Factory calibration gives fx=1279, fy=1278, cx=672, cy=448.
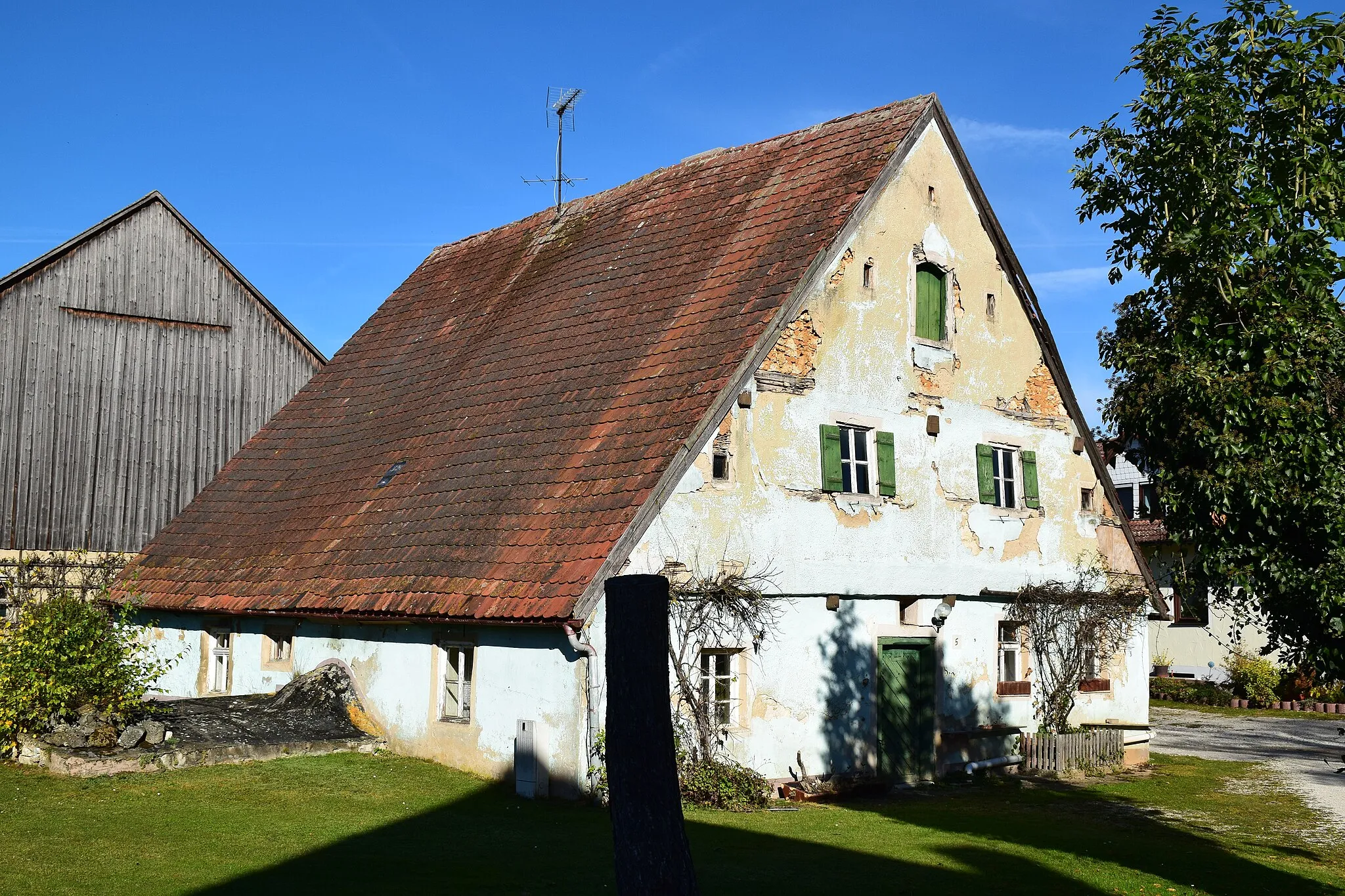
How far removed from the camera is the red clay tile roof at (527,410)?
601 inches

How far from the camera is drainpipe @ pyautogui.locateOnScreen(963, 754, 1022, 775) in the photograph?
18406 millimetres

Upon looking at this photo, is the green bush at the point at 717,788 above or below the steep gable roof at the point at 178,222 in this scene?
below

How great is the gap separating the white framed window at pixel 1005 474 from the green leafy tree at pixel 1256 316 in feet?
26.3

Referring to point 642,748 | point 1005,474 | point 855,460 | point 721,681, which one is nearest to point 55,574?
point 721,681

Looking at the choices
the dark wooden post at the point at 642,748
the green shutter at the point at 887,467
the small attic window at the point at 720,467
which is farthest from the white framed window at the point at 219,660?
the dark wooden post at the point at 642,748

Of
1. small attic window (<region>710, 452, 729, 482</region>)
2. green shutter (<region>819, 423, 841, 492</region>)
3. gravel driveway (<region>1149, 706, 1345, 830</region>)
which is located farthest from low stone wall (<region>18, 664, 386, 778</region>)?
gravel driveway (<region>1149, 706, 1345, 830</region>)

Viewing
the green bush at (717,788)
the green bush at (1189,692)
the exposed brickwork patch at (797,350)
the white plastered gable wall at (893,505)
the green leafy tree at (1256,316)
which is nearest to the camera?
the green leafy tree at (1256,316)

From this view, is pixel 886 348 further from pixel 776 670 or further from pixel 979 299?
pixel 776 670

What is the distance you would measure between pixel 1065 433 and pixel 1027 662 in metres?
3.77

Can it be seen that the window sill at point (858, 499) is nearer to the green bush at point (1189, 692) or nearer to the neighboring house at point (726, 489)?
the neighboring house at point (726, 489)

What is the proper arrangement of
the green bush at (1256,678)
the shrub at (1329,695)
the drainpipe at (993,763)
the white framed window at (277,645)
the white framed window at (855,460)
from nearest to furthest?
the white framed window at (855,460) → the drainpipe at (993,763) → the white framed window at (277,645) → the shrub at (1329,695) → the green bush at (1256,678)

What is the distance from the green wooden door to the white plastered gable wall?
22 centimetres

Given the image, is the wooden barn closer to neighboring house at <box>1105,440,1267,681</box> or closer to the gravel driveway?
the gravel driveway

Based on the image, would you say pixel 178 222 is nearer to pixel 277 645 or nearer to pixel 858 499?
pixel 277 645
